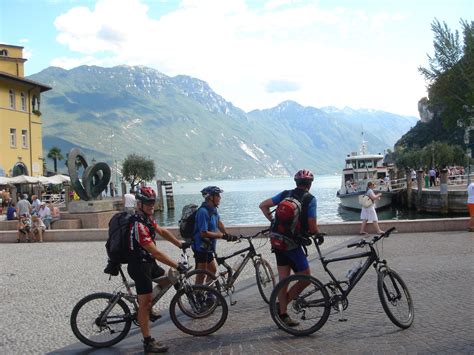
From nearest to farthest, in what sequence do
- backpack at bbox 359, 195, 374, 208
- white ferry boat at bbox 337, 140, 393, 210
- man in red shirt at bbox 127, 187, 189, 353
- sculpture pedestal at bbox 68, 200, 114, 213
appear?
1. man in red shirt at bbox 127, 187, 189, 353
2. backpack at bbox 359, 195, 374, 208
3. sculpture pedestal at bbox 68, 200, 114, 213
4. white ferry boat at bbox 337, 140, 393, 210

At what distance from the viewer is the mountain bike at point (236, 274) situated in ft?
23.2

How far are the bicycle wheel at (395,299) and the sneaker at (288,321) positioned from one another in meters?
0.94

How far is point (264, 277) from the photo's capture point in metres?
8.00

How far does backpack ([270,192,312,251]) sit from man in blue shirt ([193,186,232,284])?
1266 millimetres

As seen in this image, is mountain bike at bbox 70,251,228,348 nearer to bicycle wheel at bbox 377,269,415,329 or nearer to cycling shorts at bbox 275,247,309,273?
cycling shorts at bbox 275,247,309,273

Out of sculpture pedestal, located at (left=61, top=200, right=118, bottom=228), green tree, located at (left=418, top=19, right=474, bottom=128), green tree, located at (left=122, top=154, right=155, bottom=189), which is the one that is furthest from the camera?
green tree, located at (left=122, top=154, right=155, bottom=189)

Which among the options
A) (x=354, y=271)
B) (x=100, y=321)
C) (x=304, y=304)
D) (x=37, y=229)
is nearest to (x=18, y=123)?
(x=37, y=229)

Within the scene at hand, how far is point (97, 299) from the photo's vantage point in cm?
621

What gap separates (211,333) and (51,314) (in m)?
2.75

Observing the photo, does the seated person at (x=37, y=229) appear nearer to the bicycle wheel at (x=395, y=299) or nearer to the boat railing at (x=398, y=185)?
the bicycle wheel at (x=395, y=299)

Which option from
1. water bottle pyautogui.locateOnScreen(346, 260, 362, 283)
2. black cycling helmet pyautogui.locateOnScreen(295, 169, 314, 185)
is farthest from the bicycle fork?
water bottle pyautogui.locateOnScreen(346, 260, 362, 283)

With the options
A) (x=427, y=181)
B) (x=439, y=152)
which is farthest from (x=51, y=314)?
(x=439, y=152)

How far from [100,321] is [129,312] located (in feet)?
1.03

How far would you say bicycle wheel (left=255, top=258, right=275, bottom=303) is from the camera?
26.0 ft
